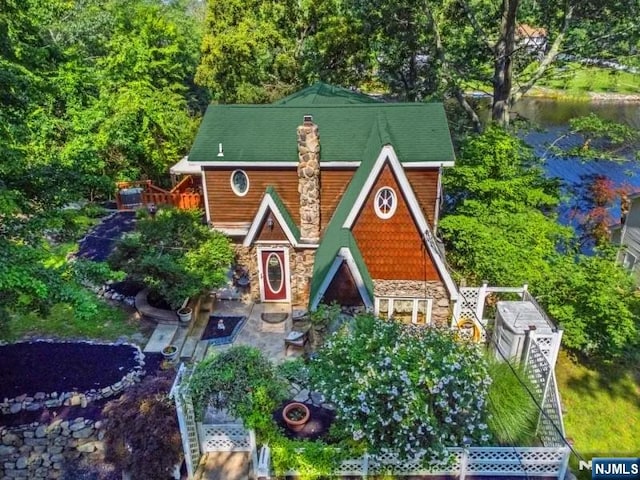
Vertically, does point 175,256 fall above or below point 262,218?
below

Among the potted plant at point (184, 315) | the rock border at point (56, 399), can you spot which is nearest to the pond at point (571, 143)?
the potted plant at point (184, 315)

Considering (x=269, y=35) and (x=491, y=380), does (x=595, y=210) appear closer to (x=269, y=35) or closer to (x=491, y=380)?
(x=491, y=380)

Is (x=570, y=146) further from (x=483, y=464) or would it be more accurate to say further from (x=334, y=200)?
(x=483, y=464)

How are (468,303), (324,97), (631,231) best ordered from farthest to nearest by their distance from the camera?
(324,97), (631,231), (468,303)

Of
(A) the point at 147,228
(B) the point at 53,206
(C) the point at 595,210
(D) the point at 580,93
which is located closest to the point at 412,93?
(C) the point at 595,210

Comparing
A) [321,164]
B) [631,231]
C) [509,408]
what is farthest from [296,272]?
[631,231]

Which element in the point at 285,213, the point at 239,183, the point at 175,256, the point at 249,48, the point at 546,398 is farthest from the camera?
the point at 249,48

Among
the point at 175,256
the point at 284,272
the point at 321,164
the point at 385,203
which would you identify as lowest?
the point at 284,272
